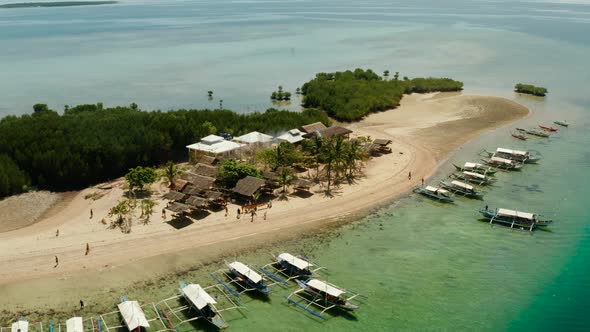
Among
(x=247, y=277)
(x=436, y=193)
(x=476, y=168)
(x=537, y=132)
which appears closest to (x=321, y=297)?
(x=247, y=277)

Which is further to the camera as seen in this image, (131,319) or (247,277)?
(247,277)

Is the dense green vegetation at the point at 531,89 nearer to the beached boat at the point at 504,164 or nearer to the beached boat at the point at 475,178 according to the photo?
the beached boat at the point at 504,164

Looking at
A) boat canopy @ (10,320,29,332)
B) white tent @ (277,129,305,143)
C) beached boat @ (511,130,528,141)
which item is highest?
beached boat @ (511,130,528,141)

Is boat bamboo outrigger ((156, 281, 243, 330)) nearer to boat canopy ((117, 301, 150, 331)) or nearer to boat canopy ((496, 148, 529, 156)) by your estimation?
boat canopy ((117, 301, 150, 331))

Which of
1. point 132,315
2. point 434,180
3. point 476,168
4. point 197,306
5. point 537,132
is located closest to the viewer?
point 132,315

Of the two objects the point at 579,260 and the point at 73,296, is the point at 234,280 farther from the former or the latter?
the point at 579,260

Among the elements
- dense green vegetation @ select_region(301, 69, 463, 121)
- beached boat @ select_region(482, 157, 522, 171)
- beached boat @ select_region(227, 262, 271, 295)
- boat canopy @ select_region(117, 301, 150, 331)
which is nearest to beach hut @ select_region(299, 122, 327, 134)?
dense green vegetation @ select_region(301, 69, 463, 121)

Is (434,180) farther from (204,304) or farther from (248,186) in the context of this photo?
(204,304)

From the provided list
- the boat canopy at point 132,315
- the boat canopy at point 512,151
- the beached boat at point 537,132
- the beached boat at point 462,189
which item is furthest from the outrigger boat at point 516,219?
the beached boat at point 537,132
